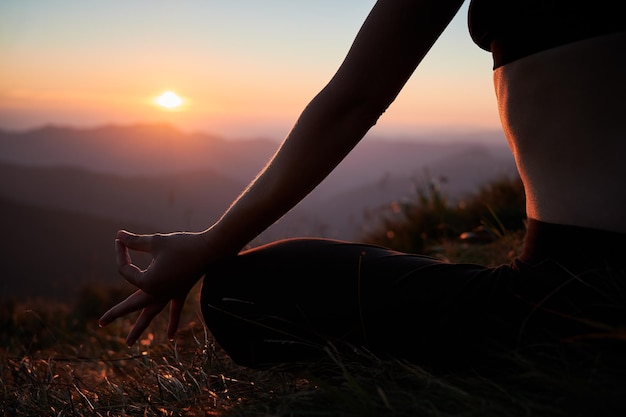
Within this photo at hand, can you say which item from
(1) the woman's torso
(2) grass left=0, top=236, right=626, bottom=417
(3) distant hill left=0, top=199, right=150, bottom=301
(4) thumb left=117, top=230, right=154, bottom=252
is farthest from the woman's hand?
(3) distant hill left=0, top=199, right=150, bottom=301

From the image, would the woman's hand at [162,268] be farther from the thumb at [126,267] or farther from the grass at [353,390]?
the grass at [353,390]

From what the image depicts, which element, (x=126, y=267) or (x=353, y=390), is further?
(x=126, y=267)

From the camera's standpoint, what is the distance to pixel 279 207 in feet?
4.70

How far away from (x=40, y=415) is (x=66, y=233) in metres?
14.0

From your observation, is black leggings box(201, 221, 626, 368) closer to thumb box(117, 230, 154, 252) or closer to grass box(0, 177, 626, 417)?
grass box(0, 177, 626, 417)

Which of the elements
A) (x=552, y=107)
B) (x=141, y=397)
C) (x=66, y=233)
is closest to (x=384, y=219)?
(x=141, y=397)

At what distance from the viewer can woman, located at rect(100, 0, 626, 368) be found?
1.12 m

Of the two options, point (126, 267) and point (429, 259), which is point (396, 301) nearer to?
point (429, 259)

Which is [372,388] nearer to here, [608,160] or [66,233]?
[608,160]

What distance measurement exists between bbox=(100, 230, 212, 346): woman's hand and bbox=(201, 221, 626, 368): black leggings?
62 millimetres

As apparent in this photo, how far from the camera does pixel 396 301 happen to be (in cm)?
128

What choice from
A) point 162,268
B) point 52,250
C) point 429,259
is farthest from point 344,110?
point 52,250

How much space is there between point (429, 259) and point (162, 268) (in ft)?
2.17

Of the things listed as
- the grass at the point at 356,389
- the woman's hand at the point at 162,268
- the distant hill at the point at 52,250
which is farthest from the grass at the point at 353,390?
the distant hill at the point at 52,250
